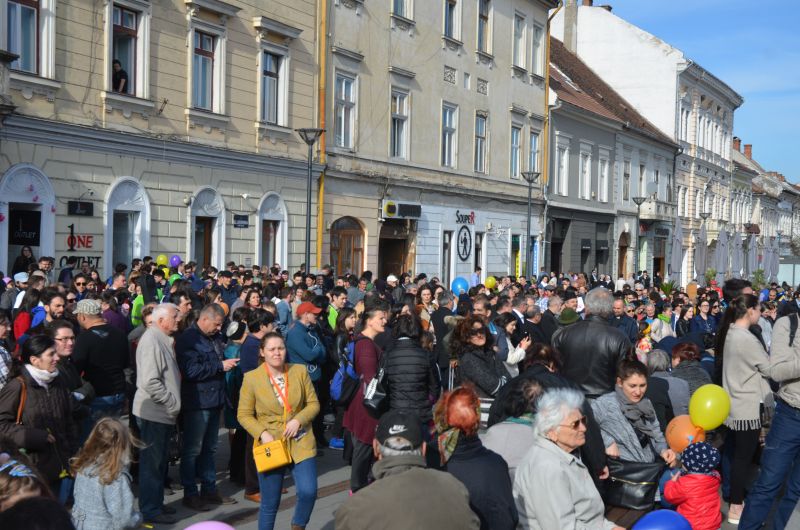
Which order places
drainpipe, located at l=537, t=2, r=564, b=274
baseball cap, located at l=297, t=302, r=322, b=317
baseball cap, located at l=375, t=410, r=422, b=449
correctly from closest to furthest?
baseball cap, located at l=375, t=410, r=422, b=449 < baseball cap, located at l=297, t=302, r=322, b=317 < drainpipe, located at l=537, t=2, r=564, b=274

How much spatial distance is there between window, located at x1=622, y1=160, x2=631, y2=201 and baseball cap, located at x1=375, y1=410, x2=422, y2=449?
133 feet

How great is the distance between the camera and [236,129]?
20.5 meters

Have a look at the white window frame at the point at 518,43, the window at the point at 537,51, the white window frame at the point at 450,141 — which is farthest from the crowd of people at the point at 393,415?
the window at the point at 537,51

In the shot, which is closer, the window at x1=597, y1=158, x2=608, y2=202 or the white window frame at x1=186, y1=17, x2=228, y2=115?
the white window frame at x1=186, y1=17, x2=228, y2=115

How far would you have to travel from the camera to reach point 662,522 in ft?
15.9

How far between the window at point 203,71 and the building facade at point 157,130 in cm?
3

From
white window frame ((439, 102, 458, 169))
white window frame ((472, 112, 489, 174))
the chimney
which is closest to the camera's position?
white window frame ((439, 102, 458, 169))

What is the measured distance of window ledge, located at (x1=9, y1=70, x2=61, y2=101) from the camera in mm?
15266

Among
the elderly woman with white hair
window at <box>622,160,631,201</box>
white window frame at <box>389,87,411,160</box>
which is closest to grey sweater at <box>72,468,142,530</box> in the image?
the elderly woman with white hair

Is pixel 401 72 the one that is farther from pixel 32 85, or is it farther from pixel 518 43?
pixel 32 85

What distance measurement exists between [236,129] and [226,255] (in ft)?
9.36

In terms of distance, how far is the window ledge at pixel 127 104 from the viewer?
17156 millimetres

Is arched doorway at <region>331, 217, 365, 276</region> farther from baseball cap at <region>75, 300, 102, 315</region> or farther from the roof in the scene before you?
baseball cap at <region>75, 300, 102, 315</region>

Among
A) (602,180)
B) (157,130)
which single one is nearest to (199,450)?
(157,130)
